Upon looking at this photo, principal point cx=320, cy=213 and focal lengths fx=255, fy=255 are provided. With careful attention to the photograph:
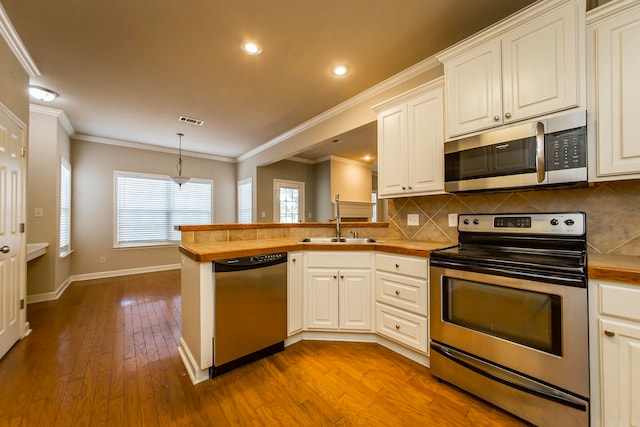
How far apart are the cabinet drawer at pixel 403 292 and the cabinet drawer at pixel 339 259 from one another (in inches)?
6.7

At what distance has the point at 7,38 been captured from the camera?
81.7 inches

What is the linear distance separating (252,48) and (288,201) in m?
4.15

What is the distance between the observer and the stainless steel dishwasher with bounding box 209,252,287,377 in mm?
1827

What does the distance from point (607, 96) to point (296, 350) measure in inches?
106

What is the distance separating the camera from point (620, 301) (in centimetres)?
120

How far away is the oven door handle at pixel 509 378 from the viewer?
1.30 meters

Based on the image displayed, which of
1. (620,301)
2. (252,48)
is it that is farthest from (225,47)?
(620,301)

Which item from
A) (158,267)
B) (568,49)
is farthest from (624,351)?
(158,267)

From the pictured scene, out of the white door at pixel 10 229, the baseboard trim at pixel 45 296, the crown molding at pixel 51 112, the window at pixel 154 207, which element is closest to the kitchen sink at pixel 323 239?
the white door at pixel 10 229

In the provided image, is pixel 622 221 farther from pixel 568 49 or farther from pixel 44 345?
pixel 44 345

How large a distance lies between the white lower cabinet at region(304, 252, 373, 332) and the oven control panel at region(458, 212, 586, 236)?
0.87 meters

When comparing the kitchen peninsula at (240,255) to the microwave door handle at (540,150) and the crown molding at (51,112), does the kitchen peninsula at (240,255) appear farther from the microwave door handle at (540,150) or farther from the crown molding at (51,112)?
the crown molding at (51,112)

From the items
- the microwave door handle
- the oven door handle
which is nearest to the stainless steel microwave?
the microwave door handle

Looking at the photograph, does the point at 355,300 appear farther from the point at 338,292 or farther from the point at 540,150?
the point at 540,150
